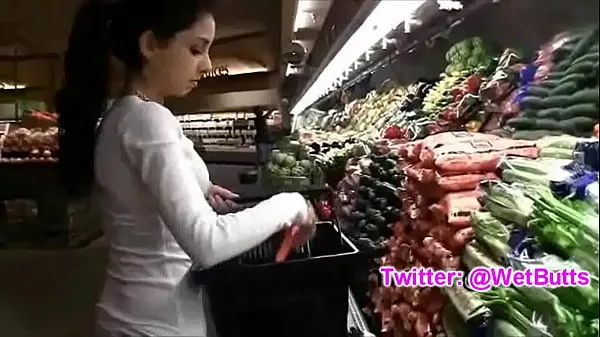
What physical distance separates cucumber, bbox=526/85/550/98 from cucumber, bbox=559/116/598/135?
0.45ft

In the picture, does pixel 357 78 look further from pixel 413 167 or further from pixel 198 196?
pixel 198 196

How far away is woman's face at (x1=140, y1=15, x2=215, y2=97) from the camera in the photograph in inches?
52.1

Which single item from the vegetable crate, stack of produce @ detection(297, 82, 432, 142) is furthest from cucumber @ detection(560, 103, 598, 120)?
stack of produce @ detection(297, 82, 432, 142)

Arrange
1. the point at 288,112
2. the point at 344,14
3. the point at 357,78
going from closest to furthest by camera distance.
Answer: the point at 344,14
the point at 288,112
the point at 357,78

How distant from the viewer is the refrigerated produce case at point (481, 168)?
1.02m

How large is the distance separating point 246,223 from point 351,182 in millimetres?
1145

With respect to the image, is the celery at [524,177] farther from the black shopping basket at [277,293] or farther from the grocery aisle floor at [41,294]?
the grocery aisle floor at [41,294]

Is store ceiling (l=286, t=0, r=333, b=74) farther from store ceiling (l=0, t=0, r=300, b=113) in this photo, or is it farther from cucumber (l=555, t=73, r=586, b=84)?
cucumber (l=555, t=73, r=586, b=84)

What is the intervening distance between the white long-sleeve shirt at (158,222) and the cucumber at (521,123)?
0.53 m

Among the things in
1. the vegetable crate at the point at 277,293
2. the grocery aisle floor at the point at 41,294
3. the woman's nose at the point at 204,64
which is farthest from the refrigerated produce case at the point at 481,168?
the grocery aisle floor at the point at 41,294

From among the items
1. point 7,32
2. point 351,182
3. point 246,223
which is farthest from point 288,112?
point 246,223

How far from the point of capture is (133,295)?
1312 millimetres

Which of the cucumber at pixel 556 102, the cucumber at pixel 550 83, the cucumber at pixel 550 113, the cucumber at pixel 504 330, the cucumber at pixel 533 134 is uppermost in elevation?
the cucumber at pixel 550 83

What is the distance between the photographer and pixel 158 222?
1.26 metres
